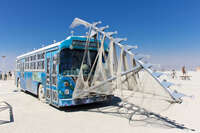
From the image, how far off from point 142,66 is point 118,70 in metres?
0.93

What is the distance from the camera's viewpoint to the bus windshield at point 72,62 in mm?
5914

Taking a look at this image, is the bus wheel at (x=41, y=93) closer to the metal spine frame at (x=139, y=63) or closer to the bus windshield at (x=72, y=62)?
the bus windshield at (x=72, y=62)

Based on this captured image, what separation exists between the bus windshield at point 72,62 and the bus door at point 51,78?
384 millimetres

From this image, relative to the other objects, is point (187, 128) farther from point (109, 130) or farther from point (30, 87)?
point (30, 87)

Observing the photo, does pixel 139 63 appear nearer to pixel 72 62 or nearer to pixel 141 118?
pixel 141 118

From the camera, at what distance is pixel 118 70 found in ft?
16.6

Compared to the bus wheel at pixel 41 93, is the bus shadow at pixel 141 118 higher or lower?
lower

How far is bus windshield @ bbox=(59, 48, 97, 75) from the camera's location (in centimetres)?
591

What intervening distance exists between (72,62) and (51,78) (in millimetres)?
1176

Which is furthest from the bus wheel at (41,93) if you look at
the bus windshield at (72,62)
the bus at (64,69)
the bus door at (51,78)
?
the bus windshield at (72,62)

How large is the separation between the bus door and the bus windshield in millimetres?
384

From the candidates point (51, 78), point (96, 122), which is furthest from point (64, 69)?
point (96, 122)

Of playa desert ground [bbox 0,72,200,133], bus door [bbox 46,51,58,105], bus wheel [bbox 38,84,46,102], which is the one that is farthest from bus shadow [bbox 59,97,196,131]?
bus wheel [bbox 38,84,46,102]

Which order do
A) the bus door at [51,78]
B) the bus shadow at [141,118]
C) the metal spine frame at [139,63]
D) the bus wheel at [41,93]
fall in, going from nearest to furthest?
1. the metal spine frame at [139,63]
2. the bus shadow at [141,118]
3. the bus door at [51,78]
4. the bus wheel at [41,93]
